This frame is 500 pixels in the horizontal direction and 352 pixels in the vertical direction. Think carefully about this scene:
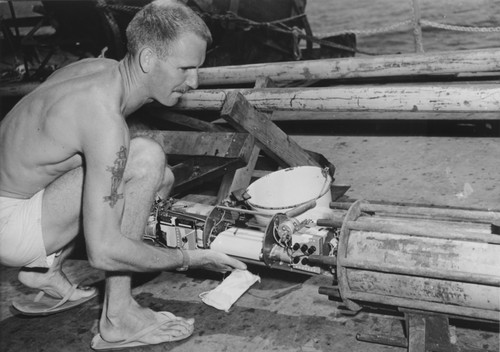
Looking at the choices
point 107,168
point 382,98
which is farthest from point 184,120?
point 107,168

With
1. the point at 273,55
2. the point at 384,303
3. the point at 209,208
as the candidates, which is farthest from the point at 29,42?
the point at 384,303

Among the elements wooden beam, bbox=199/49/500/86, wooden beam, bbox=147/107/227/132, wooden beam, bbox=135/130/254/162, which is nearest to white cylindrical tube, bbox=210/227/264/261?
wooden beam, bbox=135/130/254/162

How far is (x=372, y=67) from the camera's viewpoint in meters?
4.29

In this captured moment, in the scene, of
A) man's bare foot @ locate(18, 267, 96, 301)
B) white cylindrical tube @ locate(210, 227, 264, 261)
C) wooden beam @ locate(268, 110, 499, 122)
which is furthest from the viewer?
wooden beam @ locate(268, 110, 499, 122)

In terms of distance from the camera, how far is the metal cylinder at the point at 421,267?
196 centimetres

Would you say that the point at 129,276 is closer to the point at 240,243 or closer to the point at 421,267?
the point at 240,243

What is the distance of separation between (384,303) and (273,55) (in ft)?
20.6

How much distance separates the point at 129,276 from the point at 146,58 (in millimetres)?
1118

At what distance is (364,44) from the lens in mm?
9844

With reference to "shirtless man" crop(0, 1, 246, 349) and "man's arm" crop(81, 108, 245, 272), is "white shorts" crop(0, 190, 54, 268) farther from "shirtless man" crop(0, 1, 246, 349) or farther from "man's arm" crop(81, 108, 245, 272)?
"man's arm" crop(81, 108, 245, 272)

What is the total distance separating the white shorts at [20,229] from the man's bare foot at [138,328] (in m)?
0.50

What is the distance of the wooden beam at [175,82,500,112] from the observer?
314cm

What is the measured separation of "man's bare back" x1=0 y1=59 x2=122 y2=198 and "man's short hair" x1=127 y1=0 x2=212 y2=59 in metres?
0.19

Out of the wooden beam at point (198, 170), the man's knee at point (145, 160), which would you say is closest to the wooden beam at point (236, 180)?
the wooden beam at point (198, 170)
